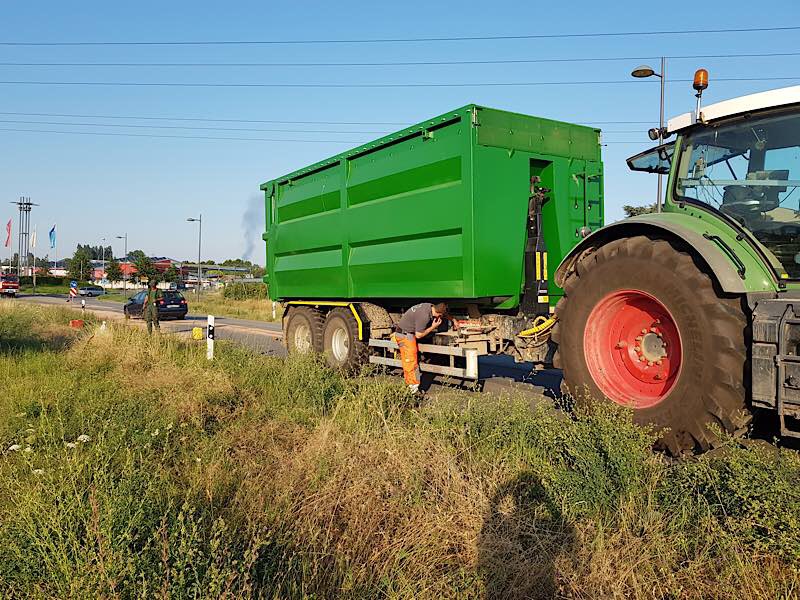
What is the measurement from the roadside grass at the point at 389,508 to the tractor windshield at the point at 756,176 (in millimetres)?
1627

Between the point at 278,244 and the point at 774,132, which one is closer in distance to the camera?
the point at 774,132

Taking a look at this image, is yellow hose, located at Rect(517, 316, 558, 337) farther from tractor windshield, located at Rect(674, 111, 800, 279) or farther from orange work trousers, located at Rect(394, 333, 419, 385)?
tractor windshield, located at Rect(674, 111, 800, 279)

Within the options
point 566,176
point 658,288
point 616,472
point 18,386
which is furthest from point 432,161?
point 18,386

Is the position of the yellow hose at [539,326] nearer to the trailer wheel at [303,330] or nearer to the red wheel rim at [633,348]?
the red wheel rim at [633,348]

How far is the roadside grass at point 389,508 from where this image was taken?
281 centimetres

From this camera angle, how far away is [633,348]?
202 inches

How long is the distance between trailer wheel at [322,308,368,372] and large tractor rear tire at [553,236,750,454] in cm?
402

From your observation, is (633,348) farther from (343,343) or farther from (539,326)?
(343,343)

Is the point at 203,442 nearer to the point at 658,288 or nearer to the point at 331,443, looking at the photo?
the point at 331,443

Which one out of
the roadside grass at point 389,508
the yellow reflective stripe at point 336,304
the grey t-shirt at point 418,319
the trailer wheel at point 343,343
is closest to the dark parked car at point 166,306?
Result: the yellow reflective stripe at point 336,304

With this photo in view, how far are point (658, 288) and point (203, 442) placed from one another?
12.4ft

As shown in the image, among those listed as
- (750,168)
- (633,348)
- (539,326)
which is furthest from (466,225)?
(750,168)

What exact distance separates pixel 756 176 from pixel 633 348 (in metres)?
1.60

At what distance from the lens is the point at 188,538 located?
2863 mm
